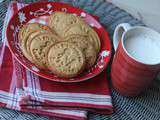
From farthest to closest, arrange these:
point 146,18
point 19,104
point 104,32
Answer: point 146,18
point 104,32
point 19,104

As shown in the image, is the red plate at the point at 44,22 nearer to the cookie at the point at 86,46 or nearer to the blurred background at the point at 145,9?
the cookie at the point at 86,46

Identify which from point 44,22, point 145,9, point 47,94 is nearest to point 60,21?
point 44,22

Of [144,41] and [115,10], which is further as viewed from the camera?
[115,10]

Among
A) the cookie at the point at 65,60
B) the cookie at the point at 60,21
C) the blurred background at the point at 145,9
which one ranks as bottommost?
the blurred background at the point at 145,9

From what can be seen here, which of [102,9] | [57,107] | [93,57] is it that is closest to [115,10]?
[102,9]

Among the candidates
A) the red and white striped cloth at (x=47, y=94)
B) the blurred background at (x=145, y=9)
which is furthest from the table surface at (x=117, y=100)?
the blurred background at (x=145, y=9)

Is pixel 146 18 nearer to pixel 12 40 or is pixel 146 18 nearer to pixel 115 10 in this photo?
pixel 115 10
